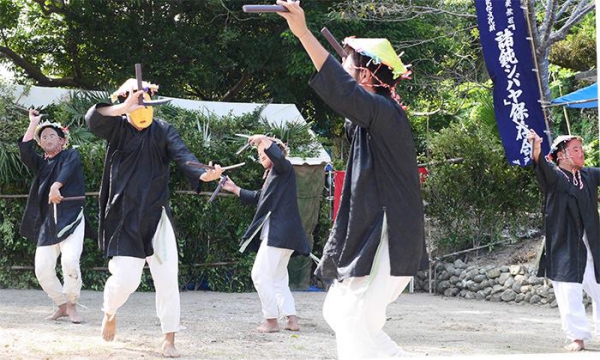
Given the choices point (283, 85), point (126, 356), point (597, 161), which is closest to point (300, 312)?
point (126, 356)

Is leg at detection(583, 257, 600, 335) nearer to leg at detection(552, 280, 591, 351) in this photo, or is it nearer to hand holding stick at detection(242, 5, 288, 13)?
leg at detection(552, 280, 591, 351)

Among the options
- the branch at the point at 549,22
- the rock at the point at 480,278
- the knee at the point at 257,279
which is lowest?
the rock at the point at 480,278

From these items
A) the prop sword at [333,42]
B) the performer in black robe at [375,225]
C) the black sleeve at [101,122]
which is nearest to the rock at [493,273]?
the black sleeve at [101,122]

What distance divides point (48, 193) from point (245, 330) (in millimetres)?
2412

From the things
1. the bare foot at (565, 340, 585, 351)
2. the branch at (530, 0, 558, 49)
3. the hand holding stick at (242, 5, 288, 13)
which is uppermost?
the branch at (530, 0, 558, 49)

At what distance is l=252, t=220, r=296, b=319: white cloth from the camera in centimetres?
812

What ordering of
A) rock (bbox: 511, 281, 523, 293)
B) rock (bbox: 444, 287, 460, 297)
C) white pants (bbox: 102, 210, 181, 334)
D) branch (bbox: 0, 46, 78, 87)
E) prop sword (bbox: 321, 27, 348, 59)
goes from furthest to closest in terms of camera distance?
branch (bbox: 0, 46, 78, 87), rock (bbox: 444, 287, 460, 297), rock (bbox: 511, 281, 523, 293), white pants (bbox: 102, 210, 181, 334), prop sword (bbox: 321, 27, 348, 59)

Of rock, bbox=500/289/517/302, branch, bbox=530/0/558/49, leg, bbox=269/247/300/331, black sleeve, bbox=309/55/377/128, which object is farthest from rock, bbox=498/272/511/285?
black sleeve, bbox=309/55/377/128

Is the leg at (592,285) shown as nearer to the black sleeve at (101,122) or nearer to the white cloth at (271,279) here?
the white cloth at (271,279)

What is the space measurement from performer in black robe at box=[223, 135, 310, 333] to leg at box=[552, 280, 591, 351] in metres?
2.43

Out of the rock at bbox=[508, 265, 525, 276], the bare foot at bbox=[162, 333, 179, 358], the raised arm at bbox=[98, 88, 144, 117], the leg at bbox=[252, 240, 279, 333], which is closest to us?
the raised arm at bbox=[98, 88, 144, 117]

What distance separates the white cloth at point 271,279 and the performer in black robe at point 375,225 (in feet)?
12.0

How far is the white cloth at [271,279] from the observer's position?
812cm

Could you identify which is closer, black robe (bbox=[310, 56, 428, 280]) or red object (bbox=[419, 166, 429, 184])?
black robe (bbox=[310, 56, 428, 280])
